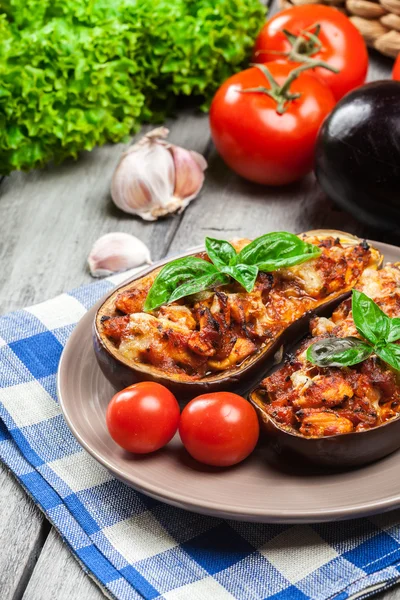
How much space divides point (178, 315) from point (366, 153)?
1376 mm

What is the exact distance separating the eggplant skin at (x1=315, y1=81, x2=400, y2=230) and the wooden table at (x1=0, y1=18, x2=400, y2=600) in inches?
9.4

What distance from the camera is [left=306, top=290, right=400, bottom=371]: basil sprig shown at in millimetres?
2334

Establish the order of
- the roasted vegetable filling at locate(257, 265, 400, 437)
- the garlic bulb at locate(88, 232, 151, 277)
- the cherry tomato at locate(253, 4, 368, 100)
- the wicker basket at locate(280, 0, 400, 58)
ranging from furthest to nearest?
1. the wicker basket at locate(280, 0, 400, 58)
2. the cherry tomato at locate(253, 4, 368, 100)
3. the garlic bulb at locate(88, 232, 151, 277)
4. the roasted vegetable filling at locate(257, 265, 400, 437)

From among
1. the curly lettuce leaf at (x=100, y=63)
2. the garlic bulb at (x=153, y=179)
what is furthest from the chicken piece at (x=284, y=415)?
the curly lettuce leaf at (x=100, y=63)

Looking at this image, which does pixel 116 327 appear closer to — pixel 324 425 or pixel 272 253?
pixel 272 253

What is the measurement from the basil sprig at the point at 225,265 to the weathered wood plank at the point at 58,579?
804 mm

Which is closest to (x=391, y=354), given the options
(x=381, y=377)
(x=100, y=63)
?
(x=381, y=377)

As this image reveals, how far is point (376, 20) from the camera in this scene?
5117 millimetres

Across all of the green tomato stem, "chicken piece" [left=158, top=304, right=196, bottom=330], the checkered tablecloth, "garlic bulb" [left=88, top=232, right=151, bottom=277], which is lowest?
"garlic bulb" [left=88, top=232, right=151, bottom=277]

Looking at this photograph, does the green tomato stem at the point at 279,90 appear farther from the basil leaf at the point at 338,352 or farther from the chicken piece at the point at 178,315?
the basil leaf at the point at 338,352

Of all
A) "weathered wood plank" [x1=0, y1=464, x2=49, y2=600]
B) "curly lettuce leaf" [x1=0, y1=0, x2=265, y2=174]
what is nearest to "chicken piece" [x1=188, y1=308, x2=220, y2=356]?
"weathered wood plank" [x1=0, y1=464, x2=49, y2=600]

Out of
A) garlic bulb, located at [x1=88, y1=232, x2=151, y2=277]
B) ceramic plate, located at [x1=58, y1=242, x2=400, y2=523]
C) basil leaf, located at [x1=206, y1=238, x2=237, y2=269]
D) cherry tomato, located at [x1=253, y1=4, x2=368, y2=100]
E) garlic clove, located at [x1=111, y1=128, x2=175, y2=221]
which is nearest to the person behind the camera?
ceramic plate, located at [x1=58, y1=242, x2=400, y2=523]

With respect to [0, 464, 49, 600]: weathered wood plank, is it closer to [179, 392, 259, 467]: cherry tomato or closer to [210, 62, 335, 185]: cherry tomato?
[179, 392, 259, 467]: cherry tomato

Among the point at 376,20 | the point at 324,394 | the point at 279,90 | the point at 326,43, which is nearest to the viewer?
the point at 324,394
